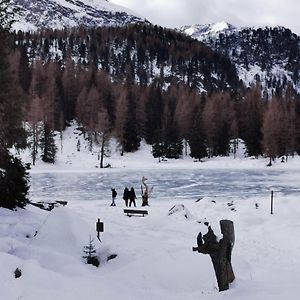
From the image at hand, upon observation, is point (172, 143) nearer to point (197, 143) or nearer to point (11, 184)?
point (197, 143)

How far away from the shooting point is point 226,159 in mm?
79875

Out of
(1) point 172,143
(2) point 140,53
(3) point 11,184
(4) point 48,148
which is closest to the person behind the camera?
(3) point 11,184

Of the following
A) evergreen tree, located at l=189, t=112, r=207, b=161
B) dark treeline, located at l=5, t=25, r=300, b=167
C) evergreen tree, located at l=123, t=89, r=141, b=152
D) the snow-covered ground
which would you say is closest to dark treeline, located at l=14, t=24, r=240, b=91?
dark treeline, located at l=5, t=25, r=300, b=167

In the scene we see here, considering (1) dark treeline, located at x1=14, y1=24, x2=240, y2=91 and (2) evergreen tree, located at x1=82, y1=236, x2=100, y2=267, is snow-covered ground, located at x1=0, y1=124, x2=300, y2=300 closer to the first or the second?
(2) evergreen tree, located at x1=82, y1=236, x2=100, y2=267

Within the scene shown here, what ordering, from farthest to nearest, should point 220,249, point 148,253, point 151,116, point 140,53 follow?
point 140,53
point 151,116
point 148,253
point 220,249

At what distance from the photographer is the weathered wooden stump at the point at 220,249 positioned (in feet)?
30.6

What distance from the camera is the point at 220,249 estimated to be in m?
9.41

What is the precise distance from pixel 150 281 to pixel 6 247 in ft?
12.4

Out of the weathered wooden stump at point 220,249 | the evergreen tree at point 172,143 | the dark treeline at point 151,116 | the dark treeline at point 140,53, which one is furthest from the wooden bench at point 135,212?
the dark treeline at point 140,53

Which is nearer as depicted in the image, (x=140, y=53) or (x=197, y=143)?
(x=197, y=143)

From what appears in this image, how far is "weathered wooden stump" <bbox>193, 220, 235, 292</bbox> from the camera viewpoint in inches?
368

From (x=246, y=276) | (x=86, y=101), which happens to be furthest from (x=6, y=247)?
(x=86, y=101)

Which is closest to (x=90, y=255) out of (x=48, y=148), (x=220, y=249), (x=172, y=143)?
(x=220, y=249)

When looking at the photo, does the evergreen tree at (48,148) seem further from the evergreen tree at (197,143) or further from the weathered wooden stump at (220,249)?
the weathered wooden stump at (220,249)
